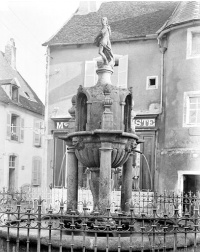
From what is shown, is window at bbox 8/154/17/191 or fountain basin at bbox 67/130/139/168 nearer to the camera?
fountain basin at bbox 67/130/139/168

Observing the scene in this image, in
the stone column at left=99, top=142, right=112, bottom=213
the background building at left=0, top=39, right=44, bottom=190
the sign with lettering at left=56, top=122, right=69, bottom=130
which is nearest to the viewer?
the stone column at left=99, top=142, right=112, bottom=213

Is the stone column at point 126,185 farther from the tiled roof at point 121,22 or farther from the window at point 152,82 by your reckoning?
the tiled roof at point 121,22

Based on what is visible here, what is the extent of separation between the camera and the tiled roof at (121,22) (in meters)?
20.0

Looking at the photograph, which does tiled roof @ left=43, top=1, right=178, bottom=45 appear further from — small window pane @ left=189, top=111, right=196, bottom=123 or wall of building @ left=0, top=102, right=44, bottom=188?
wall of building @ left=0, top=102, right=44, bottom=188

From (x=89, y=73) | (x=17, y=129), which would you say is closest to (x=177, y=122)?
(x=89, y=73)

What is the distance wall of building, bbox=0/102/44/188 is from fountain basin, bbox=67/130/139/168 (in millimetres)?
18004

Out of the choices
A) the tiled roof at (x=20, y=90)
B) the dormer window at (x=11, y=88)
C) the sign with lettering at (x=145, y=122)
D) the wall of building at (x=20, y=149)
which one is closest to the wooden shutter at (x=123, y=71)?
the sign with lettering at (x=145, y=122)

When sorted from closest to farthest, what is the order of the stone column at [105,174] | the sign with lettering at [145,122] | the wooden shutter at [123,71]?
the stone column at [105,174], the sign with lettering at [145,122], the wooden shutter at [123,71]

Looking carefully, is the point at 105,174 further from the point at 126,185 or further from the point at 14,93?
the point at 14,93

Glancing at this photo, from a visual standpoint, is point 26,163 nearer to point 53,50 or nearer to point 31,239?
point 53,50

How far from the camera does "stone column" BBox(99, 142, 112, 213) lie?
8.38 m

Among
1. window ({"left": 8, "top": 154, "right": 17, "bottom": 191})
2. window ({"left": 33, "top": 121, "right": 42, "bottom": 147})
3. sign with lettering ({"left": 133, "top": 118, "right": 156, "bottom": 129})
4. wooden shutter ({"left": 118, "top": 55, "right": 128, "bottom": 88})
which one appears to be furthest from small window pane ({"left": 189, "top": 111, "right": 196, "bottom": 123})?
window ({"left": 33, "top": 121, "right": 42, "bottom": 147})

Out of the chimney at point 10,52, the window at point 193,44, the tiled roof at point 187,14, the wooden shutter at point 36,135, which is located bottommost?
the wooden shutter at point 36,135

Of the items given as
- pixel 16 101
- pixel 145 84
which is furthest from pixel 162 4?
pixel 16 101
